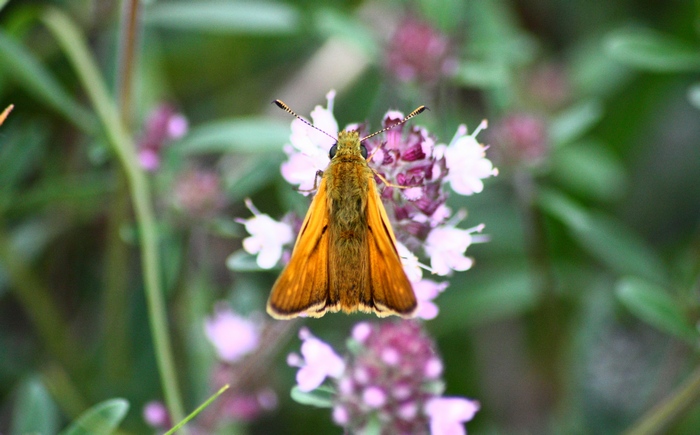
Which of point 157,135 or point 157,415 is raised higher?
point 157,135

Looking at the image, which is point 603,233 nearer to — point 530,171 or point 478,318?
point 530,171

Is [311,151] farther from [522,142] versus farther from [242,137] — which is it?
[522,142]

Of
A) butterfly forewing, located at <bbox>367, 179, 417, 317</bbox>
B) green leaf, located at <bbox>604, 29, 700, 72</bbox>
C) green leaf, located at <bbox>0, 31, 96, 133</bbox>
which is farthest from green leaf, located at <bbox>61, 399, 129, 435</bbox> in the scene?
green leaf, located at <bbox>604, 29, 700, 72</bbox>

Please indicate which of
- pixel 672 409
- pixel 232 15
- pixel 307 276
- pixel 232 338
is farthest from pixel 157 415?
pixel 232 15

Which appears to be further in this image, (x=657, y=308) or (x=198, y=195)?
(x=198, y=195)

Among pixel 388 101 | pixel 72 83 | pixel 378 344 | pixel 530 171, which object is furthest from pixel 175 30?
pixel 378 344

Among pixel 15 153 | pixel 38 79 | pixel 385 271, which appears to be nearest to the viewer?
pixel 385 271

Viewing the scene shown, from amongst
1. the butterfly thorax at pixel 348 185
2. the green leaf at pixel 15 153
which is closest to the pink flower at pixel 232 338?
the butterfly thorax at pixel 348 185
